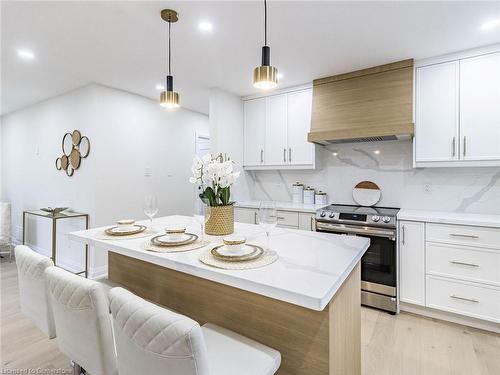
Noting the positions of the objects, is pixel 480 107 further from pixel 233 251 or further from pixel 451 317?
pixel 233 251

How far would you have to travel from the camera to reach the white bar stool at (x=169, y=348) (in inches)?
29.5

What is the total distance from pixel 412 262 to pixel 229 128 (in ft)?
8.59

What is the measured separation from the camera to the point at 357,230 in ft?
8.76

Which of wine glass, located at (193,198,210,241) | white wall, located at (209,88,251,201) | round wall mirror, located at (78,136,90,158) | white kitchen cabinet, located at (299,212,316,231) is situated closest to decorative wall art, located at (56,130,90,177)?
round wall mirror, located at (78,136,90,158)

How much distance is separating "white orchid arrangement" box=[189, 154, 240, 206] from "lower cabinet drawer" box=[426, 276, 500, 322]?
215 cm

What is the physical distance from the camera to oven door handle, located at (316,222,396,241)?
253 cm

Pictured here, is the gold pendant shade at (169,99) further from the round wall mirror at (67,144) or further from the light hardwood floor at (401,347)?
the round wall mirror at (67,144)

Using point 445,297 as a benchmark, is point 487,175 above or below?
above

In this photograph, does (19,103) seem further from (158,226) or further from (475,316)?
(475,316)

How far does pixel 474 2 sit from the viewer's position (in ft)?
Result: 5.93

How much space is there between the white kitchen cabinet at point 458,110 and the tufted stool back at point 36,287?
10.2ft

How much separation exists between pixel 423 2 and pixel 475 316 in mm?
2522

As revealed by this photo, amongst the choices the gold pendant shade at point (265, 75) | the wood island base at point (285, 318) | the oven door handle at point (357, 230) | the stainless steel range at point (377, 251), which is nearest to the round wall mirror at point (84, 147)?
the wood island base at point (285, 318)

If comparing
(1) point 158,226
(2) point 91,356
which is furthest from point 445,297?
(2) point 91,356
